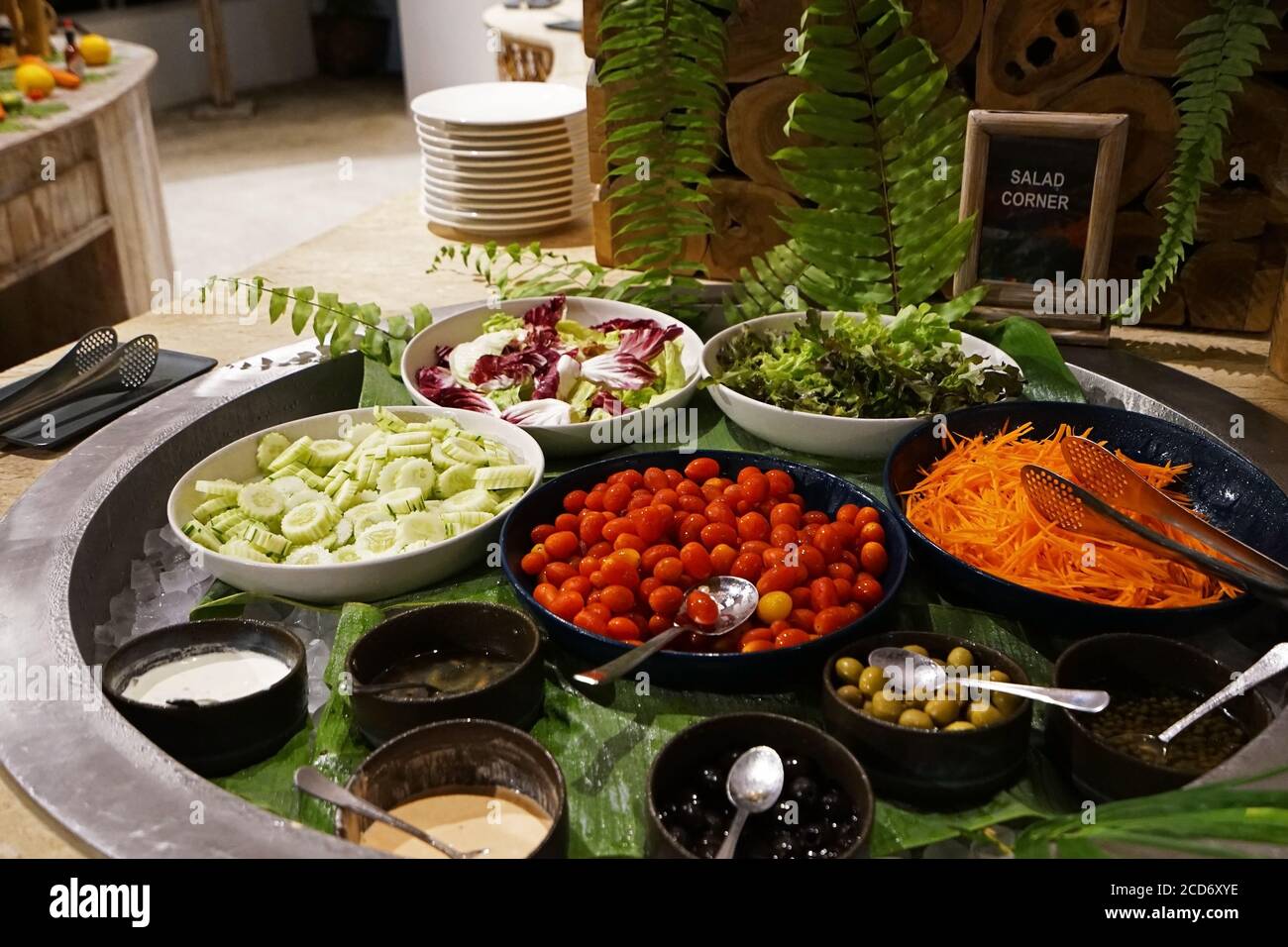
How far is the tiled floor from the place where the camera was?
24.8 feet

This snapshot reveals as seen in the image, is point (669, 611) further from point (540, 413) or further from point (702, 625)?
point (540, 413)

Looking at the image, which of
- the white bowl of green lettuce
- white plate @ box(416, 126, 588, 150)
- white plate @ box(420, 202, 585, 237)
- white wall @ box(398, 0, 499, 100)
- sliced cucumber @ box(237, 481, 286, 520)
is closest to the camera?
sliced cucumber @ box(237, 481, 286, 520)

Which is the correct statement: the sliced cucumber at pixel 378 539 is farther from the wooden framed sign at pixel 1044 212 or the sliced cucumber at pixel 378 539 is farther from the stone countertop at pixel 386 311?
the wooden framed sign at pixel 1044 212

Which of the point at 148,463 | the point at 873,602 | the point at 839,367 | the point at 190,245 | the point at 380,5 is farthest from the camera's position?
the point at 380,5

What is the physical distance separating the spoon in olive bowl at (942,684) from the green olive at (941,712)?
0.06 feet

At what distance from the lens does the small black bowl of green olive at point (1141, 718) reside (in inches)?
→ 48.9

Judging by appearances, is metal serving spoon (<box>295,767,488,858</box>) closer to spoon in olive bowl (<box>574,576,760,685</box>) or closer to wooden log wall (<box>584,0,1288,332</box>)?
spoon in olive bowl (<box>574,576,760,685</box>)

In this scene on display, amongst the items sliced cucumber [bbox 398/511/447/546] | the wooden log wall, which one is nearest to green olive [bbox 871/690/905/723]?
sliced cucumber [bbox 398/511/447/546]

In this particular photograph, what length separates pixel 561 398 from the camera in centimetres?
213

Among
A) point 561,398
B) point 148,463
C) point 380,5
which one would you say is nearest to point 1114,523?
point 561,398

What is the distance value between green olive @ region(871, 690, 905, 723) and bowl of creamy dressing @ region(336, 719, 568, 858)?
15.5 inches

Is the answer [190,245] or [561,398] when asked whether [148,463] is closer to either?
[561,398]

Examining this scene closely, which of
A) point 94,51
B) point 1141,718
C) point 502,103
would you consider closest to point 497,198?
point 502,103
